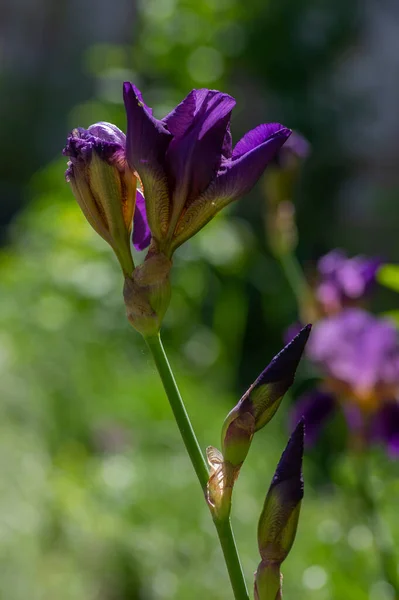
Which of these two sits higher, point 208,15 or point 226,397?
point 208,15

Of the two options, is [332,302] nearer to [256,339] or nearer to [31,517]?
[31,517]

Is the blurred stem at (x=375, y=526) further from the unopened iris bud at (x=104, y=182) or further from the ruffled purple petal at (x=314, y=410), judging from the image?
the unopened iris bud at (x=104, y=182)

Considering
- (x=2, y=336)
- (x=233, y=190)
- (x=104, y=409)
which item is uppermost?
(x=233, y=190)

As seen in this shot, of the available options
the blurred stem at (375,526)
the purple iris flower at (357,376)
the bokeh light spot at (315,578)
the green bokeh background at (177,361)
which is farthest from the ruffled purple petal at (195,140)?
the bokeh light spot at (315,578)

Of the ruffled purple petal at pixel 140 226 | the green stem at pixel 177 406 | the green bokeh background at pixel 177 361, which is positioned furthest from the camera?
the green bokeh background at pixel 177 361

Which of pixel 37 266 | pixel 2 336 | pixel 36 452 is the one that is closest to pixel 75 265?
pixel 37 266
